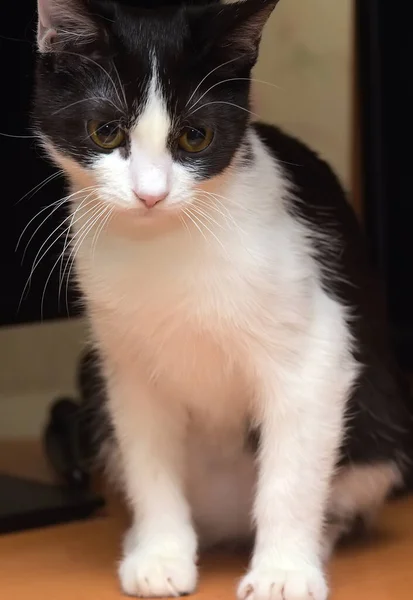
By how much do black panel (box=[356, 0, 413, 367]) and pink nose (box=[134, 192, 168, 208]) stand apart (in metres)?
1.06

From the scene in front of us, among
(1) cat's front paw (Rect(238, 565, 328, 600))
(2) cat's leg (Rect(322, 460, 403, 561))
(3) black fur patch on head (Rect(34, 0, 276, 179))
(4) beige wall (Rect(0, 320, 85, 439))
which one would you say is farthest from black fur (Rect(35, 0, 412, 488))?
(4) beige wall (Rect(0, 320, 85, 439))

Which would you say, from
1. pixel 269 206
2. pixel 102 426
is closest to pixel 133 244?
pixel 269 206

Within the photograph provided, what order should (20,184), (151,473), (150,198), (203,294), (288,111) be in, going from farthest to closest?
1. (288,111)
2. (20,184)
3. (151,473)
4. (203,294)
5. (150,198)

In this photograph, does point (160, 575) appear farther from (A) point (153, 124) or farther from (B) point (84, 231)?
(A) point (153, 124)

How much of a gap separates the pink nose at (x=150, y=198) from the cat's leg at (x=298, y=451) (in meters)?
0.24

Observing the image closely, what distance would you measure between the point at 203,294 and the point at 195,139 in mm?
178

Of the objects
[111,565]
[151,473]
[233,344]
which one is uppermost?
[233,344]

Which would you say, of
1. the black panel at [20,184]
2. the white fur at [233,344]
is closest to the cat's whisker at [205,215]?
the white fur at [233,344]

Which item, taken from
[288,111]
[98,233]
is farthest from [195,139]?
[288,111]

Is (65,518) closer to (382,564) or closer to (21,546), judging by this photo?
(21,546)

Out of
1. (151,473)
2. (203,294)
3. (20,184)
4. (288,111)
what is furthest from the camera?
(288,111)

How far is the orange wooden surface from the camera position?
1206mm

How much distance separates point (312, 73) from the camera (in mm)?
2076

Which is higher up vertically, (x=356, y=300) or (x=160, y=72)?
(x=160, y=72)
